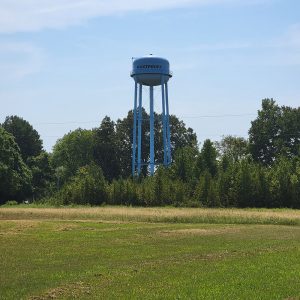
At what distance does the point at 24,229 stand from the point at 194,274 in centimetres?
2214

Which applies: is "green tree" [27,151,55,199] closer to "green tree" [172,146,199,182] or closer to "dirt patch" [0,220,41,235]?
"green tree" [172,146,199,182]

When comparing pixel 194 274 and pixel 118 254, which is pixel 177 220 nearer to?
pixel 118 254

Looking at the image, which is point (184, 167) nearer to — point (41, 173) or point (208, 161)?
point (208, 161)

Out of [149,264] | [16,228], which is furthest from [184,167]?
[149,264]

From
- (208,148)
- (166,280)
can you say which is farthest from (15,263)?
(208,148)

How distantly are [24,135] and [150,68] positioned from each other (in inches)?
2139

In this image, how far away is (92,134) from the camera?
136375 millimetres

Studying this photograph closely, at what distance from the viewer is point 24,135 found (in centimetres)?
13212

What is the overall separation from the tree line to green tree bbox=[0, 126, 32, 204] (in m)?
0.16

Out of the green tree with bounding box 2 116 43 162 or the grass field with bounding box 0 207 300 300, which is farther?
the green tree with bounding box 2 116 43 162

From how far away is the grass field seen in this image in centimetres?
1473

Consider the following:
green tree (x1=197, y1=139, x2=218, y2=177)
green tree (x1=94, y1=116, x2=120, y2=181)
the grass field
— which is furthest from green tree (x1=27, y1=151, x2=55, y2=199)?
the grass field

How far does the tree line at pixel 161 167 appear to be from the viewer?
75.6 m

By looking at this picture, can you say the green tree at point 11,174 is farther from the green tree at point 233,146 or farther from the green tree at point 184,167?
the green tree at point 233,146
